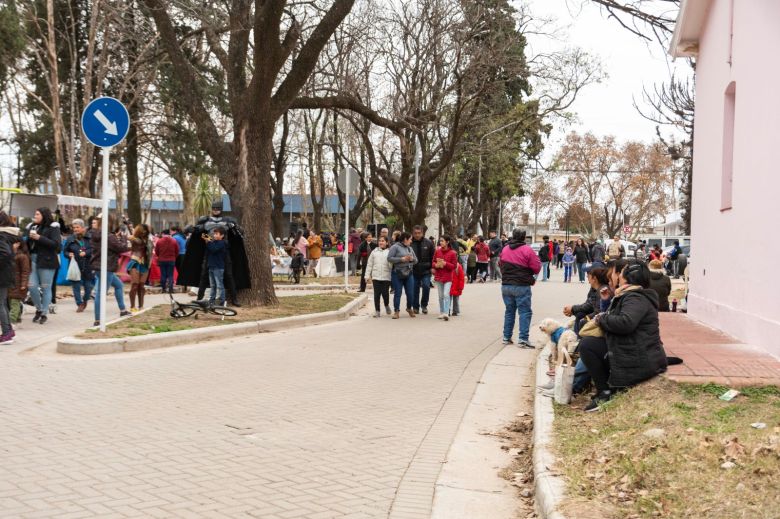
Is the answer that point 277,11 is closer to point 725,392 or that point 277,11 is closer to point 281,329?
point 281,329

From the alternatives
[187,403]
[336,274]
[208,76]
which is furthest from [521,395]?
[208,76]

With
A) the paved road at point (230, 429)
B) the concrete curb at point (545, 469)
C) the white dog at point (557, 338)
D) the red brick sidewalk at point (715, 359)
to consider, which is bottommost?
the paved road at point (230, 429)

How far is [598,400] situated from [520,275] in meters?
5.77

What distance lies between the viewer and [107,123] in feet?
39.1

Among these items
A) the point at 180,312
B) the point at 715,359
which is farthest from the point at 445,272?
the point at 715,359

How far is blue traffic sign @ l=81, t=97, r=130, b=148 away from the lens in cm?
1176

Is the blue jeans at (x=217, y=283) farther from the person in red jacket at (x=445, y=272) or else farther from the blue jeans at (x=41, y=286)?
the person in red jacket at (x=445, y=272)

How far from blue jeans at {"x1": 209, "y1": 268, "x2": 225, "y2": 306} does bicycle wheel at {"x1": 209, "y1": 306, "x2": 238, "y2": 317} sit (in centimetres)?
70

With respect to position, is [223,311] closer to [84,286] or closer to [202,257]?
[202,257]

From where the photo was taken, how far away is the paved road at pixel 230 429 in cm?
511

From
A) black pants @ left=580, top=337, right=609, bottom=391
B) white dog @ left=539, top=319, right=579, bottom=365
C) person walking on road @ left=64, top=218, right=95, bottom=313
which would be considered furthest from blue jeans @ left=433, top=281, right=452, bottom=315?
black pants @ left=580, top=337, right=609, bottom=391

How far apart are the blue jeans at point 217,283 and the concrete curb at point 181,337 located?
1298 millimetres

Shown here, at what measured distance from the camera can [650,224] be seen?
3674 inches

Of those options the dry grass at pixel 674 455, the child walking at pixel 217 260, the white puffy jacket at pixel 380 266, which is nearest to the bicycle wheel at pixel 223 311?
the child walking at pixel 217 260
